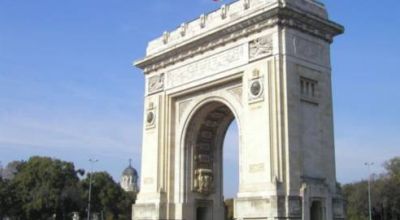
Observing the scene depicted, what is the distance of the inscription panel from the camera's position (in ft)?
73.3

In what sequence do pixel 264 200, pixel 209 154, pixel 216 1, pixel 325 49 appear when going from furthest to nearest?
pixel 209 154 → pixel 216 1 → pixel 325 49 → pixel 264 200

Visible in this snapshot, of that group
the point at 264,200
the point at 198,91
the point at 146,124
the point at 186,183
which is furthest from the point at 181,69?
the point at 264,200

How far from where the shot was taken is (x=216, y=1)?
24.6 metres

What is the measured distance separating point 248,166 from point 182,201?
5.00 meters

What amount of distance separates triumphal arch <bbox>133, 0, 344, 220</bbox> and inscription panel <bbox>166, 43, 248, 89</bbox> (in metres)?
0.05

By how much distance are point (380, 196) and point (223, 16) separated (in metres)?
38.5

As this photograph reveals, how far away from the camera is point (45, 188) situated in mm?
49406

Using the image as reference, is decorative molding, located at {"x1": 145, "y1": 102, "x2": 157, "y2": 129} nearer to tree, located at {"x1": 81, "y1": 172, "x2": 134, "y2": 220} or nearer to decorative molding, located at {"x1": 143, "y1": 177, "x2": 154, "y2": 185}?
decorative molding, located at {"x1": 143, "y1": 177, "x2": 154, "y2": 185}

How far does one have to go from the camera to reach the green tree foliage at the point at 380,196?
54062mm

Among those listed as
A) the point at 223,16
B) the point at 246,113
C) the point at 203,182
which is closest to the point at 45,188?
the point at 203,182

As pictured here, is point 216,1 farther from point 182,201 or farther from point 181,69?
point 182,201

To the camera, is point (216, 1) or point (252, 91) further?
point (216, 1)

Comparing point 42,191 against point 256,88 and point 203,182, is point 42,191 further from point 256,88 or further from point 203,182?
point 256,88

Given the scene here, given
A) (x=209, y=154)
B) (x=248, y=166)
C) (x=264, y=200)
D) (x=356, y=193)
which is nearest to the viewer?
(x=264, y=200)
